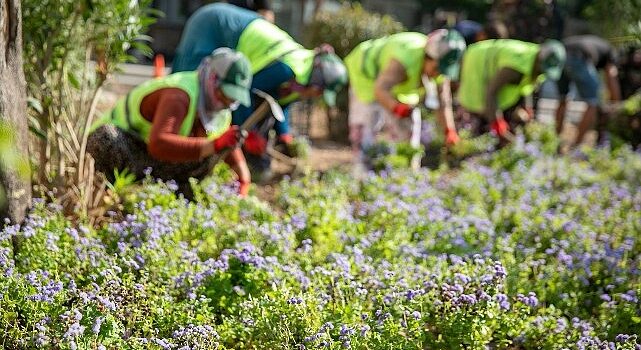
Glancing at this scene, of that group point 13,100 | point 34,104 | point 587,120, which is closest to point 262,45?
point 34,104

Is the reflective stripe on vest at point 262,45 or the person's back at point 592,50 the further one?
the person's back at point 592,50

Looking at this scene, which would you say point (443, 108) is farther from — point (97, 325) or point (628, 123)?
point (97, 325)

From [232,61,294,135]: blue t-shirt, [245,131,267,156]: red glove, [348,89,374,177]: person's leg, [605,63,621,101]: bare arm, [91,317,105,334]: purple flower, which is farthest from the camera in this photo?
[605,63,621,101]: bare arm

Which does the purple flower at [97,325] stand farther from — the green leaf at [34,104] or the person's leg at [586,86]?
the person's leg at [586,86]

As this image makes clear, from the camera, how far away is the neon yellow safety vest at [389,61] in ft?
19.9

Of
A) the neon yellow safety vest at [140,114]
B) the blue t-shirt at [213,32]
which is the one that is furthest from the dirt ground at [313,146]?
the neon yellow safety vest at [140,114]

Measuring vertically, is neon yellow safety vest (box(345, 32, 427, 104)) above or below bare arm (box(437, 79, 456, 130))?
above

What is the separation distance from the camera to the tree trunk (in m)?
3.45

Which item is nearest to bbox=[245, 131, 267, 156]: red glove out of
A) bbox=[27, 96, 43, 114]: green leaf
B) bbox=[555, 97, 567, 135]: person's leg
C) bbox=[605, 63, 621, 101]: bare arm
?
bbox=[27, 96, 43, 114]: green leaf

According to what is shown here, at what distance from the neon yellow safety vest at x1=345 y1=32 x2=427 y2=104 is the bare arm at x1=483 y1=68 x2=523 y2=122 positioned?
0.88 meters

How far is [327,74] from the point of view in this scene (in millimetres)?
5293

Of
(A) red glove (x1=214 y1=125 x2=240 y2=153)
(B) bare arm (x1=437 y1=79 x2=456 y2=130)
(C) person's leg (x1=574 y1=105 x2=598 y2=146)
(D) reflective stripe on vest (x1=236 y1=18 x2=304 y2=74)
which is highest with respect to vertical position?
(D) reflective stripe on vest (x1=236 y1=18 x2=304 y2=74)

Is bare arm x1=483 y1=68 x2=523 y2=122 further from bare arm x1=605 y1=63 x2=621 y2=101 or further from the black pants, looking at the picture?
the black pants

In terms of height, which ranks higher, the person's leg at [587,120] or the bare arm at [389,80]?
the bare arm at [389,80]
